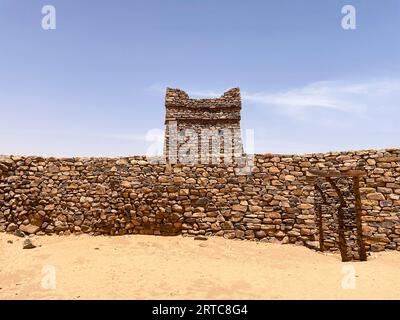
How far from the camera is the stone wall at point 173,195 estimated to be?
10828 mm

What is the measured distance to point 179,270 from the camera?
298 inches

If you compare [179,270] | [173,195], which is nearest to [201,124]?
[173,195]

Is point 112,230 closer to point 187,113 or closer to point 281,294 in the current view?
point 281,294

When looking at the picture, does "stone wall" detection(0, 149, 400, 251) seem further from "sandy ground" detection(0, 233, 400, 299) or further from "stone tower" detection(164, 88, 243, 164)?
"stone tower" detection(164, 88, 243, 164)

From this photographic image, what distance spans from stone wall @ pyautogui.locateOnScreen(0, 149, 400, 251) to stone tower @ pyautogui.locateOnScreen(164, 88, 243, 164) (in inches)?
315

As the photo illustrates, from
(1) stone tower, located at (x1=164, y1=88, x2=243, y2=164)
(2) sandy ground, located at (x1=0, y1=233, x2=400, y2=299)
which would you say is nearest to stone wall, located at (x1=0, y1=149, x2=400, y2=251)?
(2) sandy ground, located at (x1=0, y1=233, x2=400, y2=299)

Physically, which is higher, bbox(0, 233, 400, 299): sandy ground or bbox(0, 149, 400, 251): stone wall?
bbox(0, 149, 400, 251): stone wall

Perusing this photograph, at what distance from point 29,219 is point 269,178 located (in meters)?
8.74

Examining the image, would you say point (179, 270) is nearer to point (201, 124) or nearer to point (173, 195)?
point (173, 195)

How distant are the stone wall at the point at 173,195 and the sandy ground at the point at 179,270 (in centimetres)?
58

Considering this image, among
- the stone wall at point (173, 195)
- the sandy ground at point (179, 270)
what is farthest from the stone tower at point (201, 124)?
the sandy ground at point (179, 270)

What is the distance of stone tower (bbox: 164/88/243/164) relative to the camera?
63.9 ft

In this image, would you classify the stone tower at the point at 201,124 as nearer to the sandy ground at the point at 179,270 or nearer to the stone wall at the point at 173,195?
the stone wall at the point at 173,195
